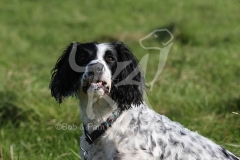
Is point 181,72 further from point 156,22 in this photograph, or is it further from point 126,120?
point 156,22

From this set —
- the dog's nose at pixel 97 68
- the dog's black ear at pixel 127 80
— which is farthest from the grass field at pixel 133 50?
the dog's nose at pixel 97 68

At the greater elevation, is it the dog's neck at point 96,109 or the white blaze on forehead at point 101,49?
the white blaze on forehead at point 101,49

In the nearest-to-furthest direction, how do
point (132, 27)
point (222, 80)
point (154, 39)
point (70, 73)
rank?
1. point (70, 73)
2. point (222, 80)
3. point (154, 39)
4. point (132, 27)

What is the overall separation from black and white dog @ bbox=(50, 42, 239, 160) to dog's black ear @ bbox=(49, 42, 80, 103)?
11 millimetres

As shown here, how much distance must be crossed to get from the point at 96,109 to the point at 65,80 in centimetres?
45

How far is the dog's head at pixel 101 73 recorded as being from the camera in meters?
4.39

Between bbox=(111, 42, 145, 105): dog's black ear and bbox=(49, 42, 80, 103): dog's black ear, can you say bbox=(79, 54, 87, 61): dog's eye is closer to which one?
bbox=(49, 42, 80, 103): dog's black ear

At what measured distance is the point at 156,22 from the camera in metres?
14.1

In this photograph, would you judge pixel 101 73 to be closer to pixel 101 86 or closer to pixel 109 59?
pixel 101 86

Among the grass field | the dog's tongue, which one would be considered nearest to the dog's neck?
the dog's tongue

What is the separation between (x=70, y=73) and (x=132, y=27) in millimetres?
9122

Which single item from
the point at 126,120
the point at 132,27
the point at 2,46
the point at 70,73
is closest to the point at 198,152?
the point at 126,120

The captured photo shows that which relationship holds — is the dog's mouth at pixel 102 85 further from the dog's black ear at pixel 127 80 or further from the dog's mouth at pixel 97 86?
the dog's black ear at pixel 127 80

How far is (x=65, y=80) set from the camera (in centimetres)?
480
